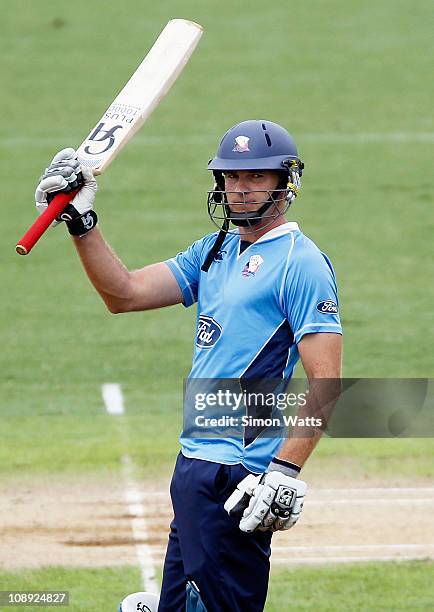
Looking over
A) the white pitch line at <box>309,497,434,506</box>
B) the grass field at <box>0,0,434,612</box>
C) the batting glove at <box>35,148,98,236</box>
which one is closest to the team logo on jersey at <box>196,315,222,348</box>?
the batting glove at <box>35,148,98,236</box>

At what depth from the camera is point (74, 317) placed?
43.2ft

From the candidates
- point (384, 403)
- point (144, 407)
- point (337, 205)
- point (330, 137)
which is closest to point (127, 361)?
point (144, 407)

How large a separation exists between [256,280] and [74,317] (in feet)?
26.1

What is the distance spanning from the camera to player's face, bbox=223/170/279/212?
5.49 metres

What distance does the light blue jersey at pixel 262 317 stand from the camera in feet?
17.2

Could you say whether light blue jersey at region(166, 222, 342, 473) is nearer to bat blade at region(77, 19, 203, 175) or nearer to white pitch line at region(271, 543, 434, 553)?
bat blade at region(77, 19, 203, 175)

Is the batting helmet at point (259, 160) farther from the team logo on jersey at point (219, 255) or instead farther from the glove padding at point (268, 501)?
the glove padding at point (268, 501)

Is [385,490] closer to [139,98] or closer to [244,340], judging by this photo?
[139,98]

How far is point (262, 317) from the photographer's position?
533 centimetres

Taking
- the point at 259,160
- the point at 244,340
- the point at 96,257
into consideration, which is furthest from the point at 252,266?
the point at 96,257

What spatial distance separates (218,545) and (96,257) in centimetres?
124

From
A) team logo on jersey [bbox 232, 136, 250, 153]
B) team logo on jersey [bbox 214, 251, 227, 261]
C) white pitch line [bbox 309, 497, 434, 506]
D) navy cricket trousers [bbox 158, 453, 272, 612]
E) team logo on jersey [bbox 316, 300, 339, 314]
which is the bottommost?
white pitch line [bbox 309, 497, 434, 506]

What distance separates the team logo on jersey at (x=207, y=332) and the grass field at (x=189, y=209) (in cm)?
199

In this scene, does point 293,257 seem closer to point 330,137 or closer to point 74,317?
point 74,317
